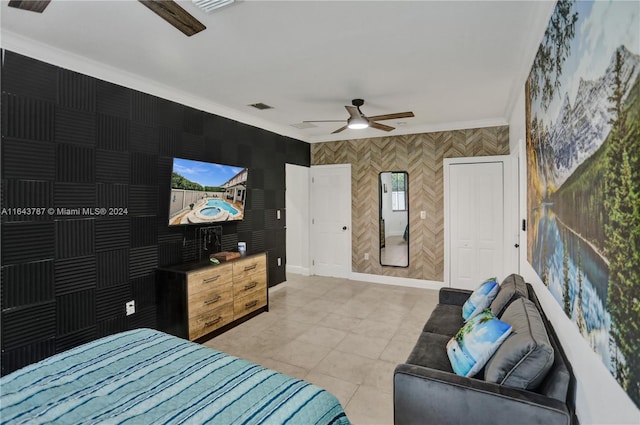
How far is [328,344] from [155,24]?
3.08 m

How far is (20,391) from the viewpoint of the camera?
1441 millimetres

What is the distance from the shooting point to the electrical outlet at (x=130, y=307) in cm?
329

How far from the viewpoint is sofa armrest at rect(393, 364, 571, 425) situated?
1.47 meters

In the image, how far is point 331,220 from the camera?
6305 millimetres

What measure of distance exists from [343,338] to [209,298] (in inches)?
57.2

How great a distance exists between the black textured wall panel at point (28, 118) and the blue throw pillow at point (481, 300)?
363 cm

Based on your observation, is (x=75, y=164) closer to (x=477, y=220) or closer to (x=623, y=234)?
(x=623, y=234)

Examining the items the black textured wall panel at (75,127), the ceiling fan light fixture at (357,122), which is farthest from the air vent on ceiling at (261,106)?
the black textured wall panel at (75,127)

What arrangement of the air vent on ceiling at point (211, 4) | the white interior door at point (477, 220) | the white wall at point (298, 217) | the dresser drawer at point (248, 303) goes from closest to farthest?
the air vent on ceiling at point (211, 4) → the dresser drawer at point (248, 303) → the white interior door at point (477, 220) → the white wall at point (298, 217)

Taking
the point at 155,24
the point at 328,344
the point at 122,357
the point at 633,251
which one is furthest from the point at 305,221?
the point at 633,251

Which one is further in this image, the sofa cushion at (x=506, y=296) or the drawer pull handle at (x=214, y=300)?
the drawer pull handle at (x=214, y=300)

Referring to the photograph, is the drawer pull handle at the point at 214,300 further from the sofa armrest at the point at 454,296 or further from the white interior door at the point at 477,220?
the white interior door at the point at 477,220

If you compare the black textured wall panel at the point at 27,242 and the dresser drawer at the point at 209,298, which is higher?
the black textured wall panel at the point at 27,242

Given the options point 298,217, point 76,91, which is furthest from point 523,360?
point 298,217
